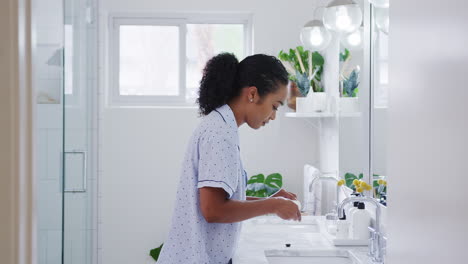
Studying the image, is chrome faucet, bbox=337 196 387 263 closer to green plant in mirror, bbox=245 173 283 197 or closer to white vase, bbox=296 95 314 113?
white vase, bbox=296 95 314 113

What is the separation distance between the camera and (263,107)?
1.58 metres

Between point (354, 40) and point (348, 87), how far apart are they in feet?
0.69

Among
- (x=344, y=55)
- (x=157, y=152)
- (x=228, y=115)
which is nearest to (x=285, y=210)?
(x=228, y=115)

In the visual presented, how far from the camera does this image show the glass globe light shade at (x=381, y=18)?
1966 mm

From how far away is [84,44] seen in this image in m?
3.07

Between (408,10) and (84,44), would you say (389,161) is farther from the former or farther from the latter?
(84,44)

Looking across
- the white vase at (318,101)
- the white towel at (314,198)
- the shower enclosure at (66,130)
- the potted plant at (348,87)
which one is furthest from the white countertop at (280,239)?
the shower enclosure at (66,130)

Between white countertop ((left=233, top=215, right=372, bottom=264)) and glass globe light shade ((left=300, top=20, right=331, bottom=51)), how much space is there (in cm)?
79

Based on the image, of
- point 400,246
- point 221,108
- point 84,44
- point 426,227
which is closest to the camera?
point 426,227

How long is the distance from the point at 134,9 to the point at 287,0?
933 mm

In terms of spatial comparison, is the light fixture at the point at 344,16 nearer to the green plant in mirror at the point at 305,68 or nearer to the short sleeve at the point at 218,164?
the green plant in mirror at the point at 305,68

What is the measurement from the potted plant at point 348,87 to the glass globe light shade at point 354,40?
0.05 meters

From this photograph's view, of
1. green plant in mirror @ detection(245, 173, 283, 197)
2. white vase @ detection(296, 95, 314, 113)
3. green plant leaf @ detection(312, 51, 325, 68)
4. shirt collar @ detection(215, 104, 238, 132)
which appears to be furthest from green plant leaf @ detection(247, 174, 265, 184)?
shirt collar @ detection(215, 104, 238, 132)

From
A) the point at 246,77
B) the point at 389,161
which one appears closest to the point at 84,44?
the point at 246,77
